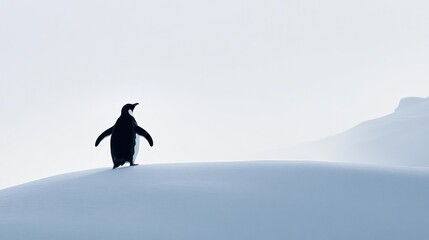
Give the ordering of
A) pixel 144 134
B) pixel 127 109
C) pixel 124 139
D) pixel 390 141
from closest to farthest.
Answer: pixel 124 139, pixel 127 109, pixel 144 134, pixel 390 141

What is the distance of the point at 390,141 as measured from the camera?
222 feet

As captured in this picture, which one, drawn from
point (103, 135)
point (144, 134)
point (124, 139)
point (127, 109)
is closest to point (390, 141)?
point (144, 134)

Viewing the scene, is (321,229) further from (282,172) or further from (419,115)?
(419,115)

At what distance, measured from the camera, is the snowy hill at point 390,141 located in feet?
206

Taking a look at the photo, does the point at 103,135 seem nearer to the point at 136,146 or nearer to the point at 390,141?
the point at 136,146

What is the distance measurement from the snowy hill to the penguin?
180 feet

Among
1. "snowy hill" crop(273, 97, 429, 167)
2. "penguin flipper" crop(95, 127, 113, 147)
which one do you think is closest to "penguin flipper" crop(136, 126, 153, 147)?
"penguin flipper" crop(95, 127, 113, 147)

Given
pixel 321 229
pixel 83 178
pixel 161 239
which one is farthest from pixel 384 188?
pixel 83 178

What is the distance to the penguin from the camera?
7.40 meters

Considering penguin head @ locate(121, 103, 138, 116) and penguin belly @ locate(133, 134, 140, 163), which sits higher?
penguin head @ locate(121, 103, 138, 116)

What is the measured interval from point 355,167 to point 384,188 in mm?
950

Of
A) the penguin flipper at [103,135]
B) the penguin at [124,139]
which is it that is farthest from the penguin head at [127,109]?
the penguin flipper at [103,135]

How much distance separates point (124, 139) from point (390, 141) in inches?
2525

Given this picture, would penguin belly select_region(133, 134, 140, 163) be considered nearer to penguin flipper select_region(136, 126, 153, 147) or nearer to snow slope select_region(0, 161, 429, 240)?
penguin flipper select_region(136, 126, 153, 147)
